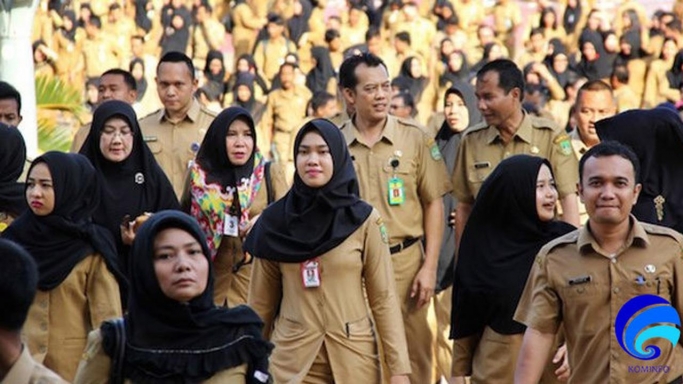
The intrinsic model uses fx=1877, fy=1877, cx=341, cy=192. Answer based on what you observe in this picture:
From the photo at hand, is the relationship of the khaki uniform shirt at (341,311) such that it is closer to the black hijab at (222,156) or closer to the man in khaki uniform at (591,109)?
the black hijab at (222,156)

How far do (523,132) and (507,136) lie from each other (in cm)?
9

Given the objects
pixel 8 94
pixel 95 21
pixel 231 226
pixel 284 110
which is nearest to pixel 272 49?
pixel 284 110

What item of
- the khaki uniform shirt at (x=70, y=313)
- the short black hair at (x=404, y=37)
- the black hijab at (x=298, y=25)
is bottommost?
the khaki uniform shirt at (x=70, y=313)

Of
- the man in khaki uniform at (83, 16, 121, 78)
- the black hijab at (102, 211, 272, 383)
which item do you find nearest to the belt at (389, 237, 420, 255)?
the black hijab at (102, 211, 272, 383)

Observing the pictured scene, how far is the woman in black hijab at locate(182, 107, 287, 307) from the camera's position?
33.5 feet

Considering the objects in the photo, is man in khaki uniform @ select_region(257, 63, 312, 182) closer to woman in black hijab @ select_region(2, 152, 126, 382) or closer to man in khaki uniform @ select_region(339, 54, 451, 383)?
man in khaki uniform @ select_region(339, 54, 451, 383)

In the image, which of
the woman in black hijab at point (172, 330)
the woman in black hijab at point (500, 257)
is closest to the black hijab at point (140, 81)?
the woman in black hijab at point (500, 257)

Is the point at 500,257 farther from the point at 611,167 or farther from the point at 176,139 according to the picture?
the point at 176,139

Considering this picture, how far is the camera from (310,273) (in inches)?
333

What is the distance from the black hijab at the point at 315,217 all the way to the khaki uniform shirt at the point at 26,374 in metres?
3.57

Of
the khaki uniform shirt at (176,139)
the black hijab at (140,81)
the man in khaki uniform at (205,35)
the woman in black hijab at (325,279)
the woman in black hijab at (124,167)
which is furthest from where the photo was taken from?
the man in khaki uniform at (205,35)

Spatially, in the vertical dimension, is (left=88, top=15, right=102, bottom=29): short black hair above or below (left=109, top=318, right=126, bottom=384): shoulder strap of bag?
above

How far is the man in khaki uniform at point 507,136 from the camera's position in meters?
10.4

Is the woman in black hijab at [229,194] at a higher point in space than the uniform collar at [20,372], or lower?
higher
